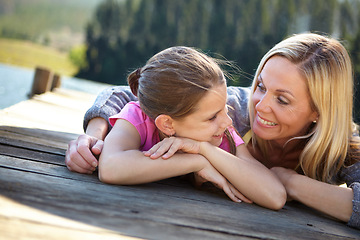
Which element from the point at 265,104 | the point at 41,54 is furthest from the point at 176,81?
the point at 41,54

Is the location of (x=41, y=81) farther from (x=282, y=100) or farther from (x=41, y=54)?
(x=41, y=54)

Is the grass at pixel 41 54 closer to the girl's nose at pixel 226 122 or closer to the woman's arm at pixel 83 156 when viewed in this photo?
the woman's arm at pixel 83 156

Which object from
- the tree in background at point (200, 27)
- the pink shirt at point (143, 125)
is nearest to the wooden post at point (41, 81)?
the pink shirt at point (143, 125)

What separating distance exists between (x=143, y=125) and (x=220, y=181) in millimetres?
480

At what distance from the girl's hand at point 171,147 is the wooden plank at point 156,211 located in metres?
0.16

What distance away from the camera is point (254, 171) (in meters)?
1.99

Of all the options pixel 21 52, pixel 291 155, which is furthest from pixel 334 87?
pixel 21 52

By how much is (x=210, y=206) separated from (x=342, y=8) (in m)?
35.2

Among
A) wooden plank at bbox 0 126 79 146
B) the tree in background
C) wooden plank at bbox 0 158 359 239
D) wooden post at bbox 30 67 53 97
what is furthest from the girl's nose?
the tree in background

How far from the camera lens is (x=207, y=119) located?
1956 mm

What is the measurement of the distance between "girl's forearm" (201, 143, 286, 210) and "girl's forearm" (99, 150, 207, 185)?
0.13m

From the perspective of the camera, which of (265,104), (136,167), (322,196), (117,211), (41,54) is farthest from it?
(41,54)

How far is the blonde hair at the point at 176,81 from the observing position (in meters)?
1.90

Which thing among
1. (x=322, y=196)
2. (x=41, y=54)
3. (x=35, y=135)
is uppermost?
(x=322, y=196)
